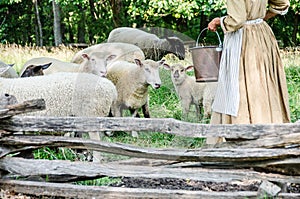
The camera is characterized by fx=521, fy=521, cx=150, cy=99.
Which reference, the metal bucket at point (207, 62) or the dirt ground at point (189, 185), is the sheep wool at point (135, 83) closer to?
the metal bucket at point (207, 62)

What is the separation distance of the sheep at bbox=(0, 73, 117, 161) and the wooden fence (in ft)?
4.64

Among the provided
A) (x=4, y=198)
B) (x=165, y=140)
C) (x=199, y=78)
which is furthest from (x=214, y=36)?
(x=4, y=198)

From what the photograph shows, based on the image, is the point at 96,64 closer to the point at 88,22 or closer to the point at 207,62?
the point at 207,62

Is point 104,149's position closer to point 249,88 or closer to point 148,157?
point 148,157

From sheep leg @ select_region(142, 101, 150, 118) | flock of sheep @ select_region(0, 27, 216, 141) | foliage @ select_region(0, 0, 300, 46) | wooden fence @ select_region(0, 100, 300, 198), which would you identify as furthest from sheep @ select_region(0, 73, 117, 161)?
foliage @ select_region(0, 0, 300, 46)

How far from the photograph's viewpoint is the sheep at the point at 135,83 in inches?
289

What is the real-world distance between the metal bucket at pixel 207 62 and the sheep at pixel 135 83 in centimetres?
207

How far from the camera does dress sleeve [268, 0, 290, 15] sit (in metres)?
5.23

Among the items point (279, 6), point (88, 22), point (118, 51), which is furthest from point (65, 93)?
point (88, 22)

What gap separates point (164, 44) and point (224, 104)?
25.2 feet

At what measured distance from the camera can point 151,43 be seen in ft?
41.9

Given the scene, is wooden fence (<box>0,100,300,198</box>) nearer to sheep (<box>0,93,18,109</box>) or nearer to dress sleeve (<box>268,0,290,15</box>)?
sheep (<box>0,93,18,109</box>)

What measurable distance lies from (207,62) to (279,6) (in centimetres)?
94

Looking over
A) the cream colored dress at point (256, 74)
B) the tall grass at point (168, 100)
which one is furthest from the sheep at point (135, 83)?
the cream colored dress at point (256, 74)
